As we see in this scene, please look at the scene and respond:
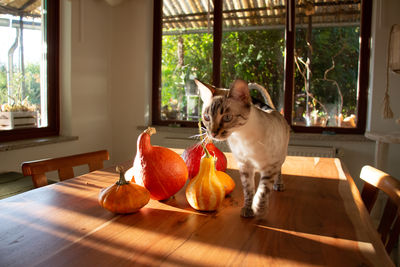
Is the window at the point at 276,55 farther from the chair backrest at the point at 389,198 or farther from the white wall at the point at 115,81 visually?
the chair backrest at the point at 389,198

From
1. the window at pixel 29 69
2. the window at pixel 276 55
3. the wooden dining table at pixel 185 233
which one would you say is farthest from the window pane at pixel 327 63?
the window at pixel 29 69

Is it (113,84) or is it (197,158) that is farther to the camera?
(113,84)

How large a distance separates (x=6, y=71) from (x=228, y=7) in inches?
101

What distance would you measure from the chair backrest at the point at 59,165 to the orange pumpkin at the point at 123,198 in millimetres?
569

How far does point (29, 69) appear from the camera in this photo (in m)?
2.99

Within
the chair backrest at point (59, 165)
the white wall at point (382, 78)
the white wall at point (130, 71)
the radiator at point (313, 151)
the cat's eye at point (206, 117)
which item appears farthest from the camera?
the white wall at point (130, 71)

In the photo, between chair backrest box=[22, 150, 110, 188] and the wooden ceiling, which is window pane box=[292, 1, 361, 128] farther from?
chair backrest box=[22, 150, 110, 188]

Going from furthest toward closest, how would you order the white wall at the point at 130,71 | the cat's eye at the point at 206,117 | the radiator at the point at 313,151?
the white wall at the point at 130,71
the radiator at the point at 313,151
the cat's eye at the point at 206,117

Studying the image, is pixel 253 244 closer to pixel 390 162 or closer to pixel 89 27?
pixel 390 162

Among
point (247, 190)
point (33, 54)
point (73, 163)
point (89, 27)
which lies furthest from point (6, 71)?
point (247, 190)

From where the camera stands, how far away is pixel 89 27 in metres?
3.47

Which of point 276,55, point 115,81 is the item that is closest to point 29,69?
point 115,81

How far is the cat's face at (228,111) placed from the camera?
0.64 meters

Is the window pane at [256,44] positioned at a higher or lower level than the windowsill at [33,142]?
higher
